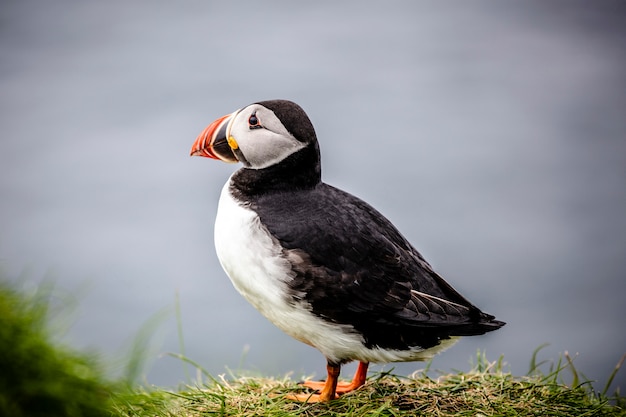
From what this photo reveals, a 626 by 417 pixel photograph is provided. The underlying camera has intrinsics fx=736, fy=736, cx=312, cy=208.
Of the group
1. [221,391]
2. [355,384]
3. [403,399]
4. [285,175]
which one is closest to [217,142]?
[285,175]

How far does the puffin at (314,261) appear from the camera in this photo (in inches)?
130

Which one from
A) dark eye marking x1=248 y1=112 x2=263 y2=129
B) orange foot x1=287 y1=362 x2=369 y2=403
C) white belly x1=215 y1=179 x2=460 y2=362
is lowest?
orange foot x1=287 y1=362 x2=369 y2=403

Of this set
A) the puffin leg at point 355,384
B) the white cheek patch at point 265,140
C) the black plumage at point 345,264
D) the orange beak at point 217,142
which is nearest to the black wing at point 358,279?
the black plumage at point 345,264

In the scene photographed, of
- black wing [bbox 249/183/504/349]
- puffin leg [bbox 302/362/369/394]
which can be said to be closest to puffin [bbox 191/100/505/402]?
black wing [bbox 249/183/504/349]

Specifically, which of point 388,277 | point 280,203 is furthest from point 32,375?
point 388,277

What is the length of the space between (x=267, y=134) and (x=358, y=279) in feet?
2.60

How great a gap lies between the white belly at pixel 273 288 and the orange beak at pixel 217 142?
0.25 metres

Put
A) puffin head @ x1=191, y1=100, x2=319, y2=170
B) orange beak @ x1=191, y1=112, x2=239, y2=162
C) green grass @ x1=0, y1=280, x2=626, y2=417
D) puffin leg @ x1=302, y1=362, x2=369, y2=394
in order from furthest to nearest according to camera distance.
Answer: puffin leg @ x1=302, y1=362, x2=369, y2=394, orange beak @ x1=191, y1=112, x2=239, y2=162, puffin head @ x1=191, y1=100, x2=319, y2=170, green grass @ x1=0, y1=280, x2=626, y2=417

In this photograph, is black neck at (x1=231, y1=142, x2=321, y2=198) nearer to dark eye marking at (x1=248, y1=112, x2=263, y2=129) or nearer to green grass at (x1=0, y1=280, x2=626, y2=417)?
dark eye marking at (x1=248, y1=112, x2=263, y2=129)

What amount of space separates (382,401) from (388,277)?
665 millimetres

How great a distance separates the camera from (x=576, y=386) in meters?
3.94

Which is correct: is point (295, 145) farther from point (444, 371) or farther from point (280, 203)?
point (444, 371)

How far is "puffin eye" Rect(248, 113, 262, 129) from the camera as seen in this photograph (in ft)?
11.3

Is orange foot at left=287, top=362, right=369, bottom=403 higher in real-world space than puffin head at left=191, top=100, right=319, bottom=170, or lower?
lower
